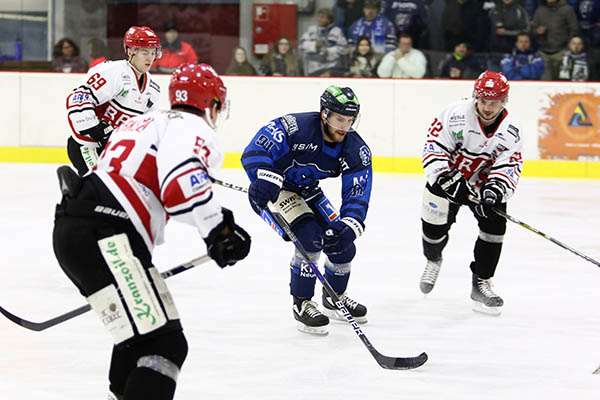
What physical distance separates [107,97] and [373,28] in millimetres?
4858

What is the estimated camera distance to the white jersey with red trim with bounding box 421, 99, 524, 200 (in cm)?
392

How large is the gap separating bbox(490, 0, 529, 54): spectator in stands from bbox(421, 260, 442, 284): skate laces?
4961 millimetres

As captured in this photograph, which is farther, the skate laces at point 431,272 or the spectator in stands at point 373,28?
the spectator in stands at point 373,28

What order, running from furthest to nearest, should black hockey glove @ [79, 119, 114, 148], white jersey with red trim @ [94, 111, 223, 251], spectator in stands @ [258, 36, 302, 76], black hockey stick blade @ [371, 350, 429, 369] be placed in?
spectator in stands @ [258, 36, 302, 76] < black hockey glove @ [79, 119, 114, 148] < black hockey stick blade @ [371, 350, 429, 369] < white jersey with red trim @ [94, 111, 223, 251]

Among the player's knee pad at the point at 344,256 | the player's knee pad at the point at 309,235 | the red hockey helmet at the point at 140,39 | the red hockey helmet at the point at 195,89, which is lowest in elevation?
the player's knee pad at the point at 344,256

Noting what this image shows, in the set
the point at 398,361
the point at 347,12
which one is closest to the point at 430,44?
the point at 347,12

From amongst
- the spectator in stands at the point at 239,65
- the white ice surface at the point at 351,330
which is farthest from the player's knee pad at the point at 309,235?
the spectator in stands at the point at 239,65

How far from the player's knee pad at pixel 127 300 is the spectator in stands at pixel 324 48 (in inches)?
272

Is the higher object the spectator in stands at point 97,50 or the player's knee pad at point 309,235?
the spectator in stands at point 97,50

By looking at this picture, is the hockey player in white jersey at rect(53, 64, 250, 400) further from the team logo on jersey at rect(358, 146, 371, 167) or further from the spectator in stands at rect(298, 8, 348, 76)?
the spectator in stands at rect(298, 8, 348, 76)

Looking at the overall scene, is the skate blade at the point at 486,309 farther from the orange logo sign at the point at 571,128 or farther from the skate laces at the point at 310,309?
the orange logo sign at the point at 571,128

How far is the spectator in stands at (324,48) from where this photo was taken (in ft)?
29.0

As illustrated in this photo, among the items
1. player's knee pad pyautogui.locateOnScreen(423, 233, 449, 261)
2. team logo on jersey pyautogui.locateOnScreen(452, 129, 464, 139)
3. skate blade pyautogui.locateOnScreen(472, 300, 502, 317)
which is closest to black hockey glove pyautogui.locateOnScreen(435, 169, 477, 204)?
team logo on jersey pyautogui.locateOnScreen(452, 129, 464, 139)

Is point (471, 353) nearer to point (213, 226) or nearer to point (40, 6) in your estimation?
point (213, 226)
